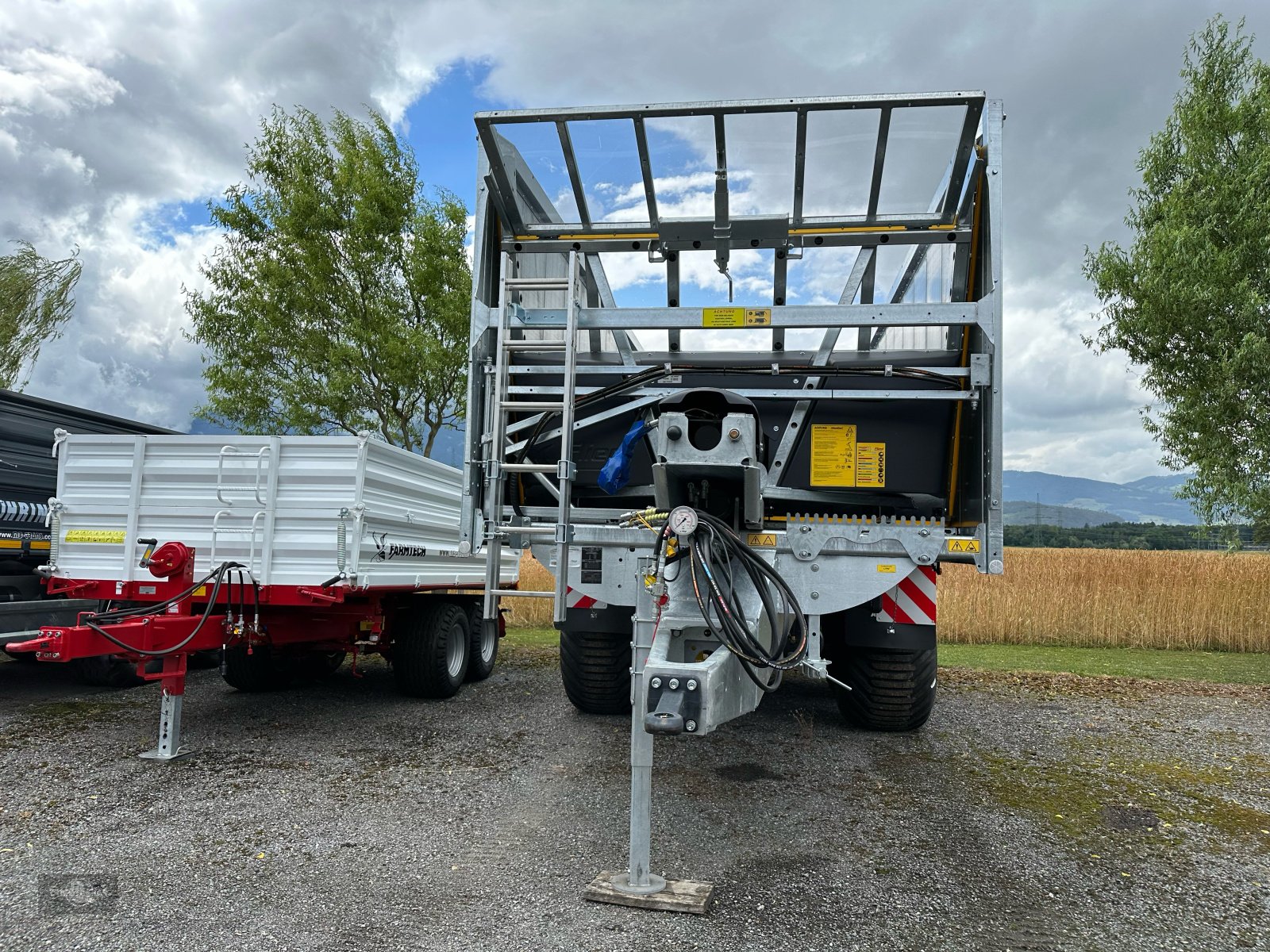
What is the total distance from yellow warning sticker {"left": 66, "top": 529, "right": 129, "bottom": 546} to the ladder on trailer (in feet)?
9.49

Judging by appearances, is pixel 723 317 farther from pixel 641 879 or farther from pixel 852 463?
pixel 641 879

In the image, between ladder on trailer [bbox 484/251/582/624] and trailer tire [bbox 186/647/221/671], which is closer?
ladder on trailer [bbox 484/251/582/624]

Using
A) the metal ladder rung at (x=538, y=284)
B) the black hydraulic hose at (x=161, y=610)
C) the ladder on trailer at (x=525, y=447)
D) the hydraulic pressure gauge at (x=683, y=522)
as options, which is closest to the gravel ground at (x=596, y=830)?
the black hydraulic hose at (x=161, y=610)

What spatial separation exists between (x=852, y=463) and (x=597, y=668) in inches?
89.5

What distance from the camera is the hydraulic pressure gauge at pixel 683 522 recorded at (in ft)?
11.7

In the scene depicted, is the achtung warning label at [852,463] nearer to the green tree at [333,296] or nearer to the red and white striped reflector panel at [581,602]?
the red and white striped reflector panel at [581,602]

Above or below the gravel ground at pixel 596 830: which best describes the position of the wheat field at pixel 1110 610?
above

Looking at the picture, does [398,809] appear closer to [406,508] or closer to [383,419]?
[406,508]

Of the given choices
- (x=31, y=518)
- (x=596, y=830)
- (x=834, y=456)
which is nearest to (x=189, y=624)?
(x=596, y=830)

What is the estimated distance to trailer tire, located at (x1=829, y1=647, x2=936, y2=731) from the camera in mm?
5668

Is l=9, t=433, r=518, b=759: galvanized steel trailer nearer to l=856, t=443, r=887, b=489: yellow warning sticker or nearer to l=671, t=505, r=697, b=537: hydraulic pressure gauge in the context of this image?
l=671, t=505, r=697, b=537: hydraulic pressure gauge

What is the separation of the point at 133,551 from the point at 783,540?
4325 mm

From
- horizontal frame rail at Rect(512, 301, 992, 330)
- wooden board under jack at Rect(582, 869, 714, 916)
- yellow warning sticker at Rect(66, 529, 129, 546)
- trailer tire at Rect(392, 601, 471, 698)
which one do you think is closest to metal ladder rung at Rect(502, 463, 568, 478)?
horizontal frame rail at Rect(512, 301, 992, 330)

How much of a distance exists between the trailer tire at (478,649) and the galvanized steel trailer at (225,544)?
1249 millimetres
